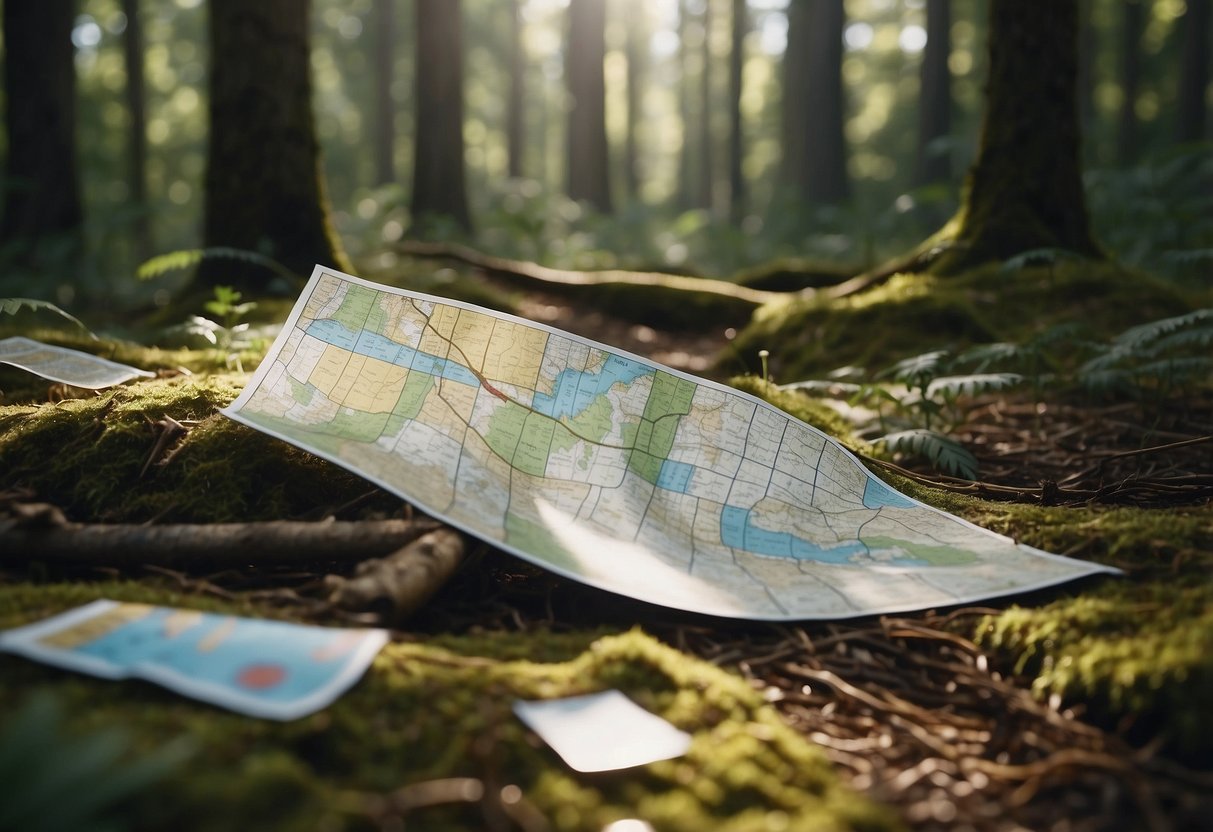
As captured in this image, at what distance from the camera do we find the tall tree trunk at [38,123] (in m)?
9.43

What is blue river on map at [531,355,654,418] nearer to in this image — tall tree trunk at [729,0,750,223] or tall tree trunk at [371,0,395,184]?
tall tree trunk at [371,0,395,184]

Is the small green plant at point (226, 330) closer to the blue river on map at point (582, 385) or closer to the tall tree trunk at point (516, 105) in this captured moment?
the blue river on map at point (582, 385)

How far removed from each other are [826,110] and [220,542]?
53.0ft

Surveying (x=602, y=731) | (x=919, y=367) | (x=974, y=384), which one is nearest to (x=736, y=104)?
(x=919, y=367)

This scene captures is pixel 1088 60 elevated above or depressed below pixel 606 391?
above

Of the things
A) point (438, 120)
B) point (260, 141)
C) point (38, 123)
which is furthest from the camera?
point (438, 120)

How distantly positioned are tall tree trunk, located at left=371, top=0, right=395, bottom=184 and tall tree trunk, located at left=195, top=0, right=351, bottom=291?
13.2 m

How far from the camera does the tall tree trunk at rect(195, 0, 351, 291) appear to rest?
5.62m

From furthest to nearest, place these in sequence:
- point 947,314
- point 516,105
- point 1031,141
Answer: point 516,105 < point 1031,141 < point 947,314

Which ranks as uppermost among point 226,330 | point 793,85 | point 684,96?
point 684,96

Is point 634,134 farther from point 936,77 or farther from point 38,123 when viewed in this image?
point 38,123

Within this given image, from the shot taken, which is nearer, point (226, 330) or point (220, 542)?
point (220, 542)

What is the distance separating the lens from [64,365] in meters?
3.10

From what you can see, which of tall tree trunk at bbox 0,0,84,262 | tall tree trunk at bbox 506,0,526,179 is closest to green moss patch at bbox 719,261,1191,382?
tall tree trunk at bbox 0,0,84,262
